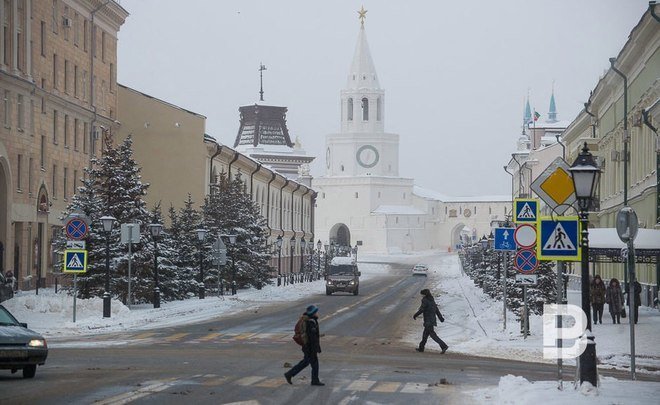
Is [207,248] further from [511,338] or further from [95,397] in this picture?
[95,397]

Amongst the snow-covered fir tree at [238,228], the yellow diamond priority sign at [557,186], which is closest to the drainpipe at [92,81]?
the snow-covered fir tree at [238,228]

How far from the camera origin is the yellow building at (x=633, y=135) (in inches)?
1698

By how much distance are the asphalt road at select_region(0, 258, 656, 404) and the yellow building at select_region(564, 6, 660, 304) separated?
15.1 meters

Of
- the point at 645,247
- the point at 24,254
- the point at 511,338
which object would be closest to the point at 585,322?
the point at 511,338

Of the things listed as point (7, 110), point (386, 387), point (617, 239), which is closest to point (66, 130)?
point (7, 110)

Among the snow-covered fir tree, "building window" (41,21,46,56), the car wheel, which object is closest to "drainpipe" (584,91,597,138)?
the snow-covered fir tree

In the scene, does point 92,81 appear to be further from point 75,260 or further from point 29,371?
point 29,371

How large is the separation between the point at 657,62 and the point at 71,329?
22.9 meters

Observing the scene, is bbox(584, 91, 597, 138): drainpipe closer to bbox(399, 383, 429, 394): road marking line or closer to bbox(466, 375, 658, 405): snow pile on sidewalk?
bbox(399, 383, 429, 394): road marking line

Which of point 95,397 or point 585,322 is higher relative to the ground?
point 585,322

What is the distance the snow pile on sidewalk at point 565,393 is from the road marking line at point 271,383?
3.06 meters

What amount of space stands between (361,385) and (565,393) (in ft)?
12.8

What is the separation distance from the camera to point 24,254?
174ft

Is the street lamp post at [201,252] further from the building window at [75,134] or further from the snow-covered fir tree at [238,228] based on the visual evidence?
the building window at [75,134]
